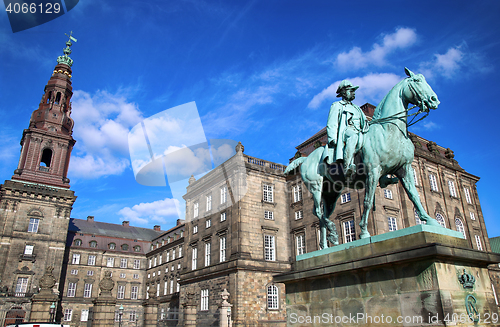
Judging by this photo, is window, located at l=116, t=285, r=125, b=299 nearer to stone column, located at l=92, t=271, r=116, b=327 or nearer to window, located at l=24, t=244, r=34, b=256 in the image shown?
window, located at l=24, t=244, r=34, b=256

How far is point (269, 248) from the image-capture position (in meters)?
36.4

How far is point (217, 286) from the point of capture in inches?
1385

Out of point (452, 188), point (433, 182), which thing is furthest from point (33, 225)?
point (452, 188)

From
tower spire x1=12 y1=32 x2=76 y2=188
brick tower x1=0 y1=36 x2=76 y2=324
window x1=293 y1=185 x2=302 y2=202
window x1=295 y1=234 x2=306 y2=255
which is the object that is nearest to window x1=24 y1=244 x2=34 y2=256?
brick tower x1=0 y1=36 x2=76 y2=324

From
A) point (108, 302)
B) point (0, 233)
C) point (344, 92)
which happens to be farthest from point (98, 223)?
point (344, 92)

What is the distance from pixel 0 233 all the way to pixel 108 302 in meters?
41.4

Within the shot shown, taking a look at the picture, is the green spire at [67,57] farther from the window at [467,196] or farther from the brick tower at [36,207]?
the window at [467,196]

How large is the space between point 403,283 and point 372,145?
311 centimetres

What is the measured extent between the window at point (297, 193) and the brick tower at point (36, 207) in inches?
1447

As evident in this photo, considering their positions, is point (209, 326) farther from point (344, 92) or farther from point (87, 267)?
point (87, 267)

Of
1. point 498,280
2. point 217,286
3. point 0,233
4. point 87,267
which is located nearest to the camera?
point 217,286

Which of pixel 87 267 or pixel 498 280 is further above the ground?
pixel 87 267

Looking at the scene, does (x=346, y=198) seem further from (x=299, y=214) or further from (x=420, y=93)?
(x=420, y=93)

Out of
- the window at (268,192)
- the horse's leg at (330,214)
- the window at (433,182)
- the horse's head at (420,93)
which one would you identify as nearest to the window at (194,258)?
the window at (268,192)
